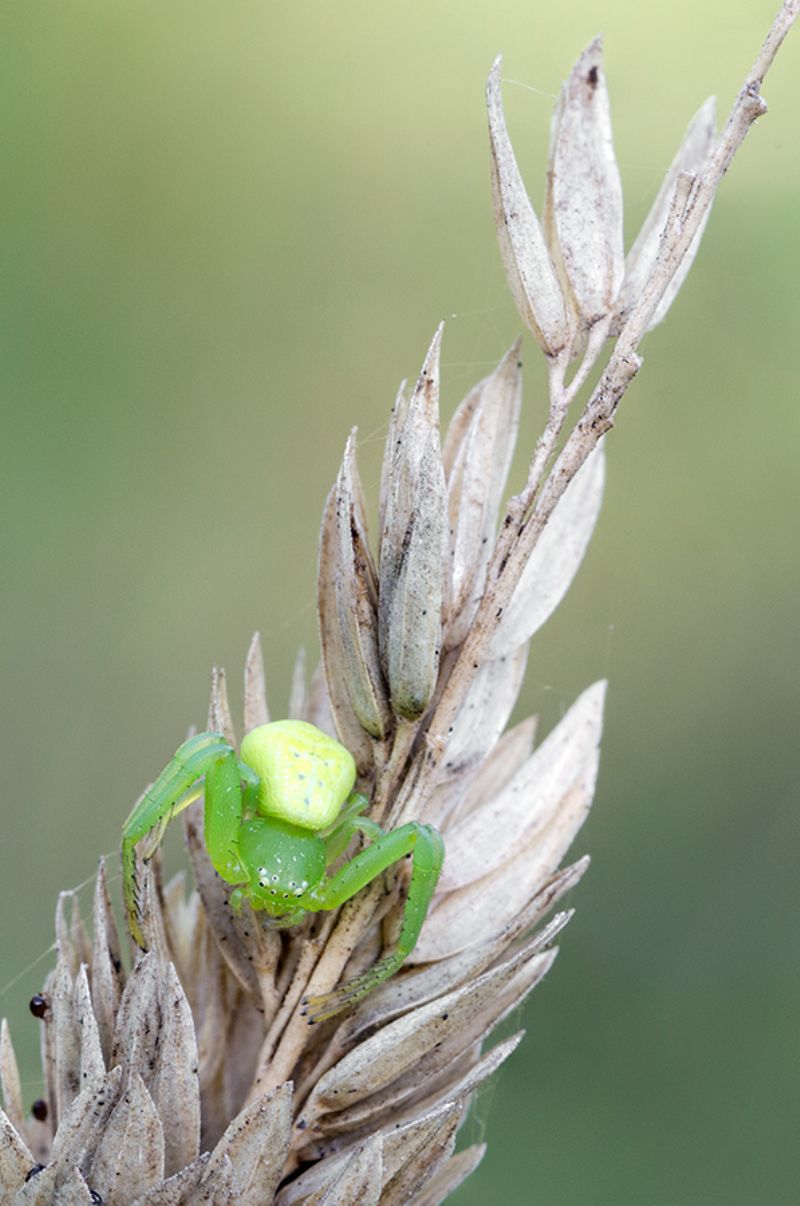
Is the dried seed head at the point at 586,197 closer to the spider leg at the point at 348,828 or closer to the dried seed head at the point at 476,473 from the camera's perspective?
the dried seed head at the point at 476,473

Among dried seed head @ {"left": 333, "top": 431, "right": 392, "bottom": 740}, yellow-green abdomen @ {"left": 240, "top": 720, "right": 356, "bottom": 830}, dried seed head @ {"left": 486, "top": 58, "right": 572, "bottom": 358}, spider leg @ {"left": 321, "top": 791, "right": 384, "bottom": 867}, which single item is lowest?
spider leg @ {"left": 321, "top": 791, "right": 384, "bottom": 867}

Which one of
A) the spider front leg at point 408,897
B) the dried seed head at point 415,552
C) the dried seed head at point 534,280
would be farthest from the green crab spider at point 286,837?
the dried seed head at point 534,280

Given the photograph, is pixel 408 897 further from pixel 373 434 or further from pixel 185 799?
pixel 373 434

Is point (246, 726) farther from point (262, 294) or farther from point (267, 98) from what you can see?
point (267, 98)

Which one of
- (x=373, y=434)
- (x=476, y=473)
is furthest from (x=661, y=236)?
(x=373, y=434)

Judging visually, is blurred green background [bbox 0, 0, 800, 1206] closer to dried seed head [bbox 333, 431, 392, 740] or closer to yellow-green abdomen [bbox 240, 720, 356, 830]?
yellow-green abdomen [bbox 240, 720, 356, 830]

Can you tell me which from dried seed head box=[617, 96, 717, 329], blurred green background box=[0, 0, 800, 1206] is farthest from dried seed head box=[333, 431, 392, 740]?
blurred green background box=[0, 0, 800, 1206]

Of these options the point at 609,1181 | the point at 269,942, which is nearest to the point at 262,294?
the point at 609,1181
